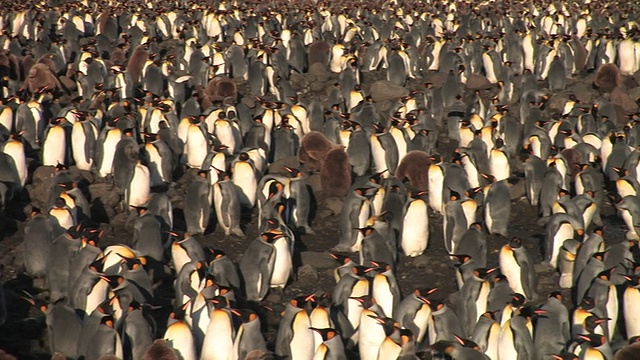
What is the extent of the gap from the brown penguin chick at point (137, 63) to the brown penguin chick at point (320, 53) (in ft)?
10.5

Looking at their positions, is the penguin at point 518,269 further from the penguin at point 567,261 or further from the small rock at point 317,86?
the small rock at point 317,86

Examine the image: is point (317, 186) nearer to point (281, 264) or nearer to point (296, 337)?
point (281, 264)

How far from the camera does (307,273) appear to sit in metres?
8.69

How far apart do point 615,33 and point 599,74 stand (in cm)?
338

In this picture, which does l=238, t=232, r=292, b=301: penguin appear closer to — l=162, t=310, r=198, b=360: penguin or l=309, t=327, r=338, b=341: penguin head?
l=162, t=310, r=198, b=360: penguin

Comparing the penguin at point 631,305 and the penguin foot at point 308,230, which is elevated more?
the penguin at point 631,305

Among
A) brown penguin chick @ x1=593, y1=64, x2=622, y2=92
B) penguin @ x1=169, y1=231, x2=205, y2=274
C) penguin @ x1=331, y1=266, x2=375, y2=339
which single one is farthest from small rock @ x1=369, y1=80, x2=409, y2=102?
penguin @ x1=331, y1=266, x2=375, y2=339

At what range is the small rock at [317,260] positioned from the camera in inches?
350

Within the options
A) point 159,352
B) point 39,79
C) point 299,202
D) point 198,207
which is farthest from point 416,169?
point 39,79

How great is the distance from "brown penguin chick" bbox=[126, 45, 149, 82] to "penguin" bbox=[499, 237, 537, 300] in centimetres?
851

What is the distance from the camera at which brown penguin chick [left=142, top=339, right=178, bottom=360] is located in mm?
6312

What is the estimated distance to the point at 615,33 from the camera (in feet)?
58.9

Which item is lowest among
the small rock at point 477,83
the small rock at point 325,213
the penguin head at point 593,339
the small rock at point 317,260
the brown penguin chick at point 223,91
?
the small rock at point 477,83

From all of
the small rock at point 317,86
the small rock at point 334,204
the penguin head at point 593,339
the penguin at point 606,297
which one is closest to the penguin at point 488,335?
the penguin head at point 593,339
